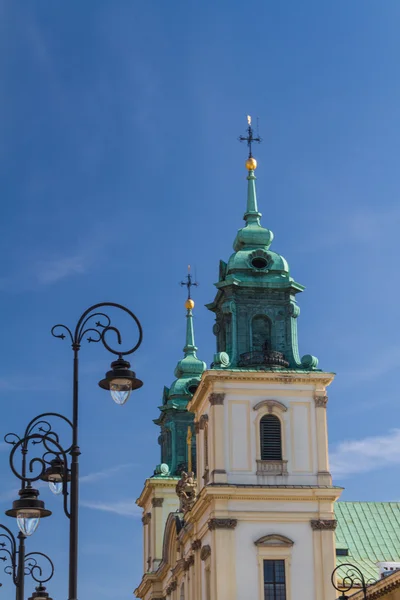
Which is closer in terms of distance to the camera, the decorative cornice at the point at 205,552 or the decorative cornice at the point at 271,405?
the decorative cornice at the point at 205,552

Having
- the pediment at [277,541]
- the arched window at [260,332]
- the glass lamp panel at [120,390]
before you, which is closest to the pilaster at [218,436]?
the pediment at [277,541]

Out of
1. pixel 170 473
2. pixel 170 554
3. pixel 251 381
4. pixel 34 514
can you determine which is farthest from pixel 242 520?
pixel 34 514

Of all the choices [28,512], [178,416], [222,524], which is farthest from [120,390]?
[178,416]

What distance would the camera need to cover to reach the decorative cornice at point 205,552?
55.5m

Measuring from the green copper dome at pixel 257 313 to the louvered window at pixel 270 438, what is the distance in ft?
8.21

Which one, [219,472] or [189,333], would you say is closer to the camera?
[219,472]

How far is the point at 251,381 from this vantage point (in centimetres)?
5638

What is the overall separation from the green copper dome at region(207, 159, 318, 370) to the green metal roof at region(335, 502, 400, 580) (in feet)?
42.3

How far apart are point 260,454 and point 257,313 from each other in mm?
7067

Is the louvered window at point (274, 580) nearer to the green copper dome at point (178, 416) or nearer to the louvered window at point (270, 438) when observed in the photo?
the louvered window at point (270, 438)

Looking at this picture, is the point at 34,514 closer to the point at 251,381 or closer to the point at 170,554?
the point at 251,381

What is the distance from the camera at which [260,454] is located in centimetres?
5544

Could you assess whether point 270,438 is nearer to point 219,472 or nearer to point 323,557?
point 219,472

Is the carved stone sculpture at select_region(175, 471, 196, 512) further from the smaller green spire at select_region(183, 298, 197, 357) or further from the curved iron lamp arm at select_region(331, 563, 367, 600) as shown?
the smaller green spire at select_region(183, 298, 197, 357)
